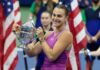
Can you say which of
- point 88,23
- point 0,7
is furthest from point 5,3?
point 88,23

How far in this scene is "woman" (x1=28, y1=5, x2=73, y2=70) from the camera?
485cm

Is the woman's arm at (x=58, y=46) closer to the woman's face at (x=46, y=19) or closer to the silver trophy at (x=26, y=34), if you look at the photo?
the silver trophy at (x=26, y=34)

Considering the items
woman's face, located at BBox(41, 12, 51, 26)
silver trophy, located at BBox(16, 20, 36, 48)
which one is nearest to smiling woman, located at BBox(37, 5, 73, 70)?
silver trophy, located at BBox(16, 20, 36, 48)

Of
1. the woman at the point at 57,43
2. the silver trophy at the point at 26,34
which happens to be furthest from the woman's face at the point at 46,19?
the woman at the point at 57,43

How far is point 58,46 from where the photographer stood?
4.86 meters

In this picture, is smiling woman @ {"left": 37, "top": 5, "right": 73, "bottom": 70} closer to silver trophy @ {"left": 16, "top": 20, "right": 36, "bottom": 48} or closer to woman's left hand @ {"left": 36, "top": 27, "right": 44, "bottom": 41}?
woman's left hand @ {"left": 36, "top": 27, "right": 44, "bottom": 41}

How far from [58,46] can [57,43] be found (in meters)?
0.05

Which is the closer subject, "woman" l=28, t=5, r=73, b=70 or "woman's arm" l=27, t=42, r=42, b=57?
"woman" l=28, t=5, r=73, b=70

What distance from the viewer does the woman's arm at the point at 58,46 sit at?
4.84 meters

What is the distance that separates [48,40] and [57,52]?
8.6 inches

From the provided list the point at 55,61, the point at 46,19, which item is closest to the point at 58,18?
the point at 55,61

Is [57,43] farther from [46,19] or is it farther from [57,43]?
[46,19]

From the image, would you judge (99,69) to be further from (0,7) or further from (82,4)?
(82,4)

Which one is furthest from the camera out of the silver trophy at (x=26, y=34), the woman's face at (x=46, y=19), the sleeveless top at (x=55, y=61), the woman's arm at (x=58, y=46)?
the woman's face at (x=46, y=19)
